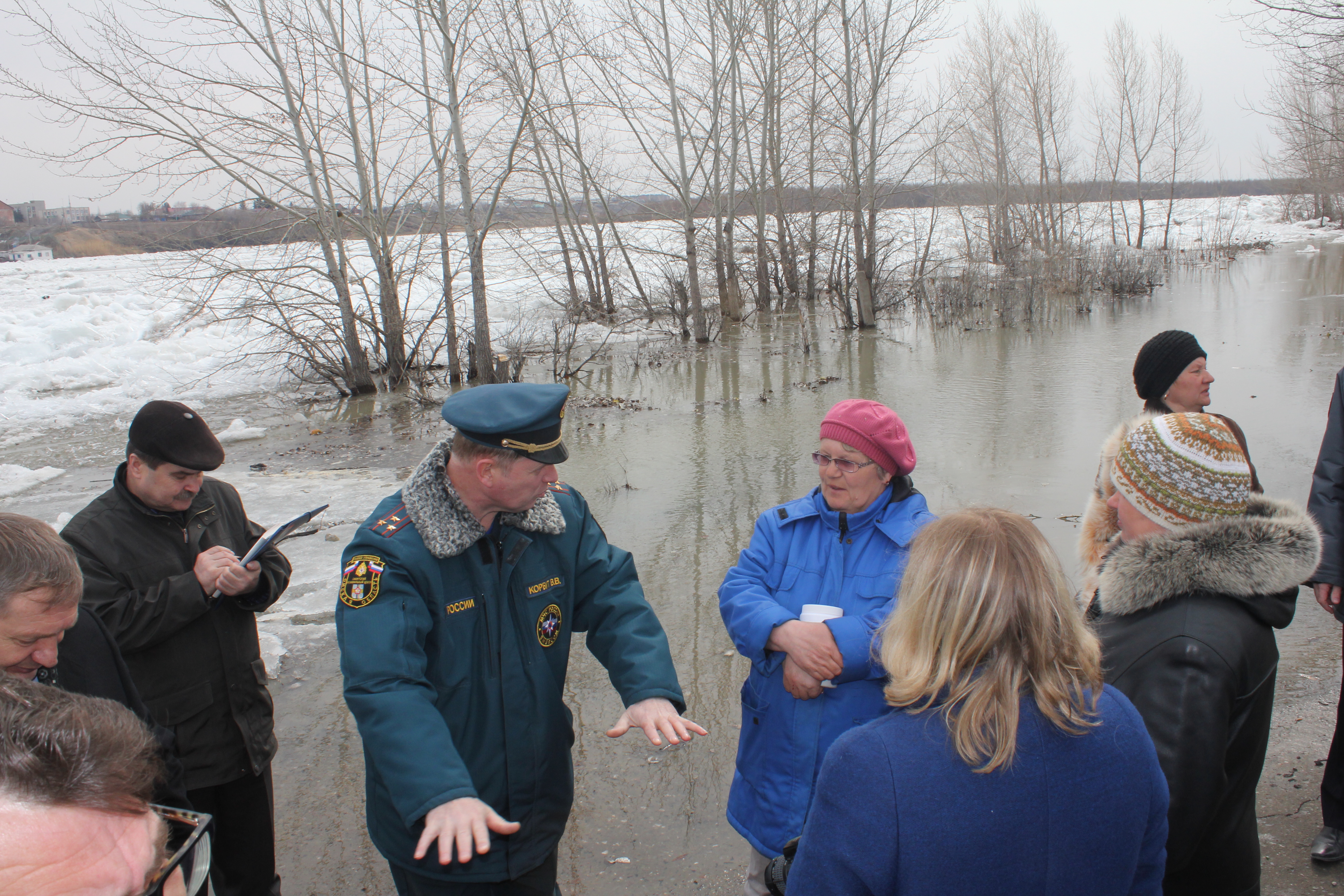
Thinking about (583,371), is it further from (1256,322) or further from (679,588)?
(1256,322)

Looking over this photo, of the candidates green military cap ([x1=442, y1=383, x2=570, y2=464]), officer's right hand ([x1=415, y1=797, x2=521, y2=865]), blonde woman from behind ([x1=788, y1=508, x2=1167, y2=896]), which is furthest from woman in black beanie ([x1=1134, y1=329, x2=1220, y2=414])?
officer's right hand ([x1=415, y1=797, x2=521, y2=865])

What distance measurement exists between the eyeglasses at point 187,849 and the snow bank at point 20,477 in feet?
30.6

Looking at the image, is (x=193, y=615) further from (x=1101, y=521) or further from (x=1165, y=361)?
(x=1165, y=361)

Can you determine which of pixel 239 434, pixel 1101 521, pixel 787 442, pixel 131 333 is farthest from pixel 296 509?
pixel 131 333

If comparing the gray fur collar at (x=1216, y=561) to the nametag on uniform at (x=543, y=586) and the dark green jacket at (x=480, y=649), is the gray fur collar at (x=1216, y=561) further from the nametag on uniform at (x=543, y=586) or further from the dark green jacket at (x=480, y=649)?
the nametag on uniform at (x=543, y=586)

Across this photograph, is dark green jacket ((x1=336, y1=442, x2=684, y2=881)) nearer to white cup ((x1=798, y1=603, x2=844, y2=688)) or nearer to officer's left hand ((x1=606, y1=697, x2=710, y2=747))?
officer's left hand ((x1=606, y1=697, x2=710, y2=747))

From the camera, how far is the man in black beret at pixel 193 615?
7.89ft

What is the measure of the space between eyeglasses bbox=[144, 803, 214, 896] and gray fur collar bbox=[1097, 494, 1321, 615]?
67.4 inches

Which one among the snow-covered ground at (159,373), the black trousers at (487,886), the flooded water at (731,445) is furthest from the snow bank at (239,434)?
the black trousers at (487,886)

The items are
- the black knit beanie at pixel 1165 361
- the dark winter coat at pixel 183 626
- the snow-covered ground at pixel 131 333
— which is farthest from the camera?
the snow-covered ground at pixel 131 333

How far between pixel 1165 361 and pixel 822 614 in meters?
2.24

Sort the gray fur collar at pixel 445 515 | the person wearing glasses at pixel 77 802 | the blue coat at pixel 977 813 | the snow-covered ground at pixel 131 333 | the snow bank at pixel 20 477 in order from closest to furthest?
the person wearing glasses at pixel 77 802 < the blue coat at pixel 977 813 < the gray fur collar at pixel 445 515 < the snow bank at pixel 20 477 < the snow-covered ground at pixel 131 333

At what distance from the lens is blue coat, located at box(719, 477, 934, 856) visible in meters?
2.15

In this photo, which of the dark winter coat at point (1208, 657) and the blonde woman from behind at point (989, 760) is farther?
the dark winter coat at point (1208, 657)
